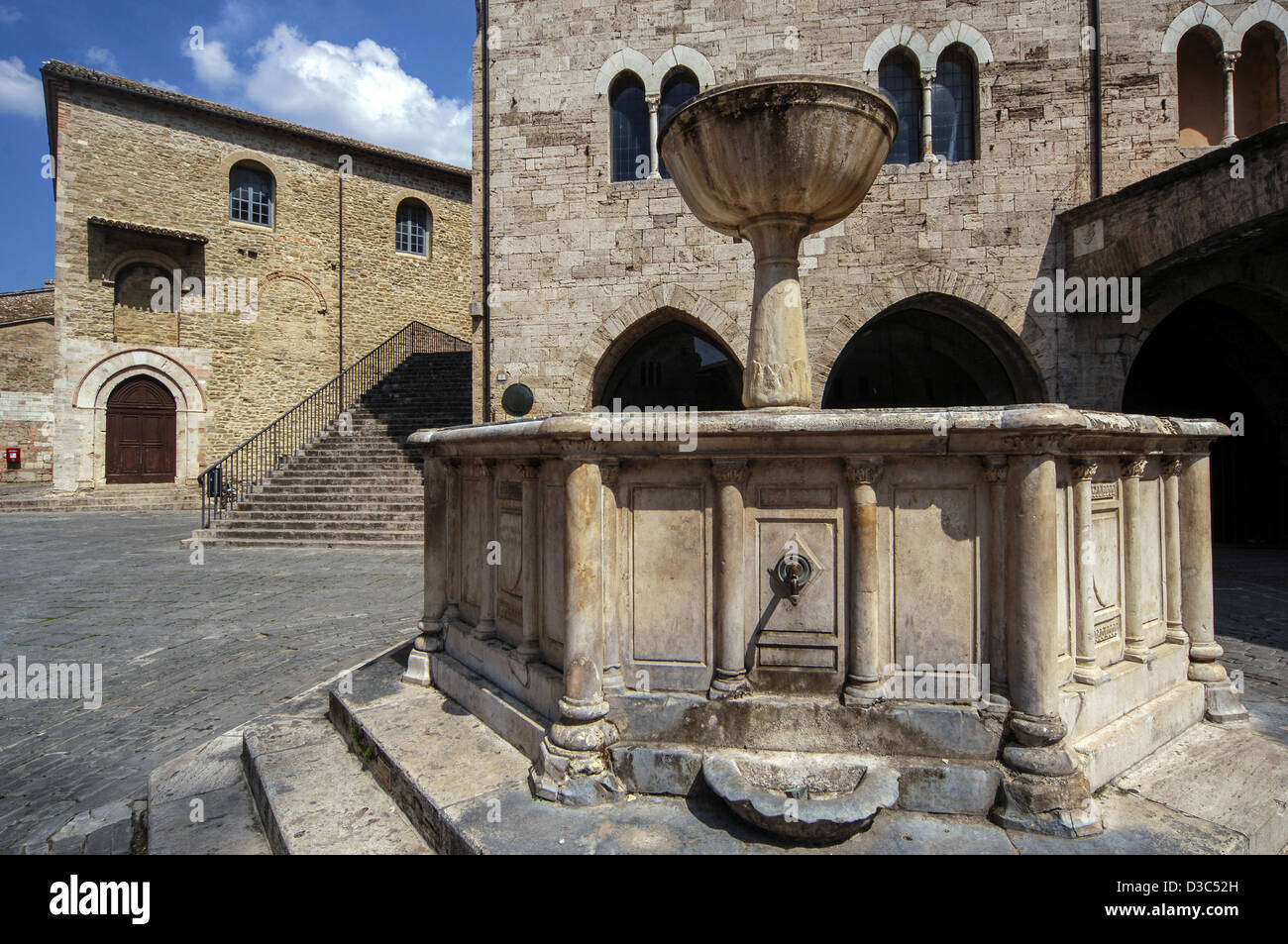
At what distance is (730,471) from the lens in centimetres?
276

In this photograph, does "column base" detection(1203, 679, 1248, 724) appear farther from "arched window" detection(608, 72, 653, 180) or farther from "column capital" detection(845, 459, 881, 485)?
"arched window" detection(608, 72, 653, 180)

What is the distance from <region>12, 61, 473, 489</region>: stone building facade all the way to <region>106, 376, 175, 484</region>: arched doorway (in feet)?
0.21

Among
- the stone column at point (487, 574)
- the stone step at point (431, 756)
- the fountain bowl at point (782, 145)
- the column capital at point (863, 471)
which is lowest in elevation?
the stone step at point (431, 756)

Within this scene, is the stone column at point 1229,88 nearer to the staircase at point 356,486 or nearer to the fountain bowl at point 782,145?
the fountain bowl at point 782,145

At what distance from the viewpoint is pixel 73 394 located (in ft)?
60.9

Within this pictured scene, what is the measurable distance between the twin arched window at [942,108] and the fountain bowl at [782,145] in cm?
914

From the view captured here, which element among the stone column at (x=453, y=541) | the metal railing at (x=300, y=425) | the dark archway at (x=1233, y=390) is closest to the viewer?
the stone column at (x=453, y=541)

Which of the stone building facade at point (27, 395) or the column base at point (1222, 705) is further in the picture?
the stone building facade at point (27, 395)

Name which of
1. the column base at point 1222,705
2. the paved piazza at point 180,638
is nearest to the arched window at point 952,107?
the paved piazza at point 180,638

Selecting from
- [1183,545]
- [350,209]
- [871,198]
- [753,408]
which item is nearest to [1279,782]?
[1183,545]

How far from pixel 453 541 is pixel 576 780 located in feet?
5.74

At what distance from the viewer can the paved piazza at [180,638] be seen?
3770 mm

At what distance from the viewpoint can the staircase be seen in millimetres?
12805

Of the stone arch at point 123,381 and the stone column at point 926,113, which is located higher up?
the stone column at point 926,113
